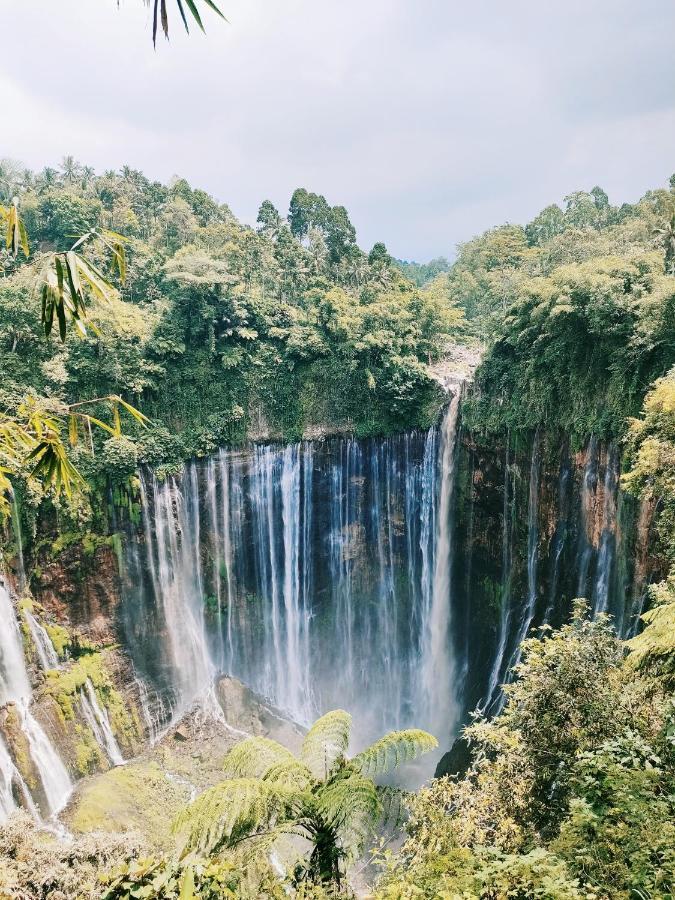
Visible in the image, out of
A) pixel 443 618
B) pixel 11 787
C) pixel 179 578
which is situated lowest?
pixel 11 787

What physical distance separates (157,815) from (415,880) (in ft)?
35.8

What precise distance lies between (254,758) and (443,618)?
12.1 meters

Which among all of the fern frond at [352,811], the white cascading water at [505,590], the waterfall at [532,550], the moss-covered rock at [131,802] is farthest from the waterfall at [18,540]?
the waterfall at [532,550]

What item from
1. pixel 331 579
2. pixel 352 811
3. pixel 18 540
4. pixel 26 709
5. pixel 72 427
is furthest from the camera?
pixel 331 579

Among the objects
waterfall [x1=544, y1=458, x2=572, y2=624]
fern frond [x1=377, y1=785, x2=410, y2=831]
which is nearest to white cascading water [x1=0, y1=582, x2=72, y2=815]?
fern frond [x1=377, y1=785, x2=410, y2=831]

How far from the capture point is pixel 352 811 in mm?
6691

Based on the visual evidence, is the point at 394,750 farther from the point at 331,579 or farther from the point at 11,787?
the point at 331,579

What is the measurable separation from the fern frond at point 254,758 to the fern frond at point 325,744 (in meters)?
0.30

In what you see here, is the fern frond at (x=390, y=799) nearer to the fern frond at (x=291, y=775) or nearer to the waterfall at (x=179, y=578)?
the fern frond at (x=291, y=775)

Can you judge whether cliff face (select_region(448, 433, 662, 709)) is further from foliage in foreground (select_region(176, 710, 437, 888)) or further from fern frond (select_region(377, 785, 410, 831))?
foliage in foreground (select_region(176, 710, 437, 888))

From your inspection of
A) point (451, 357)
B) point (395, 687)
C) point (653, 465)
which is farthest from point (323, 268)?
point (653, 465)

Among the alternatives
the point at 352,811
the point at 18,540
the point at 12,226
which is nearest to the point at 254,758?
the point at 352,811

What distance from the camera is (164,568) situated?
1903cm

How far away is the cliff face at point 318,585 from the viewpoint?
15.7m
